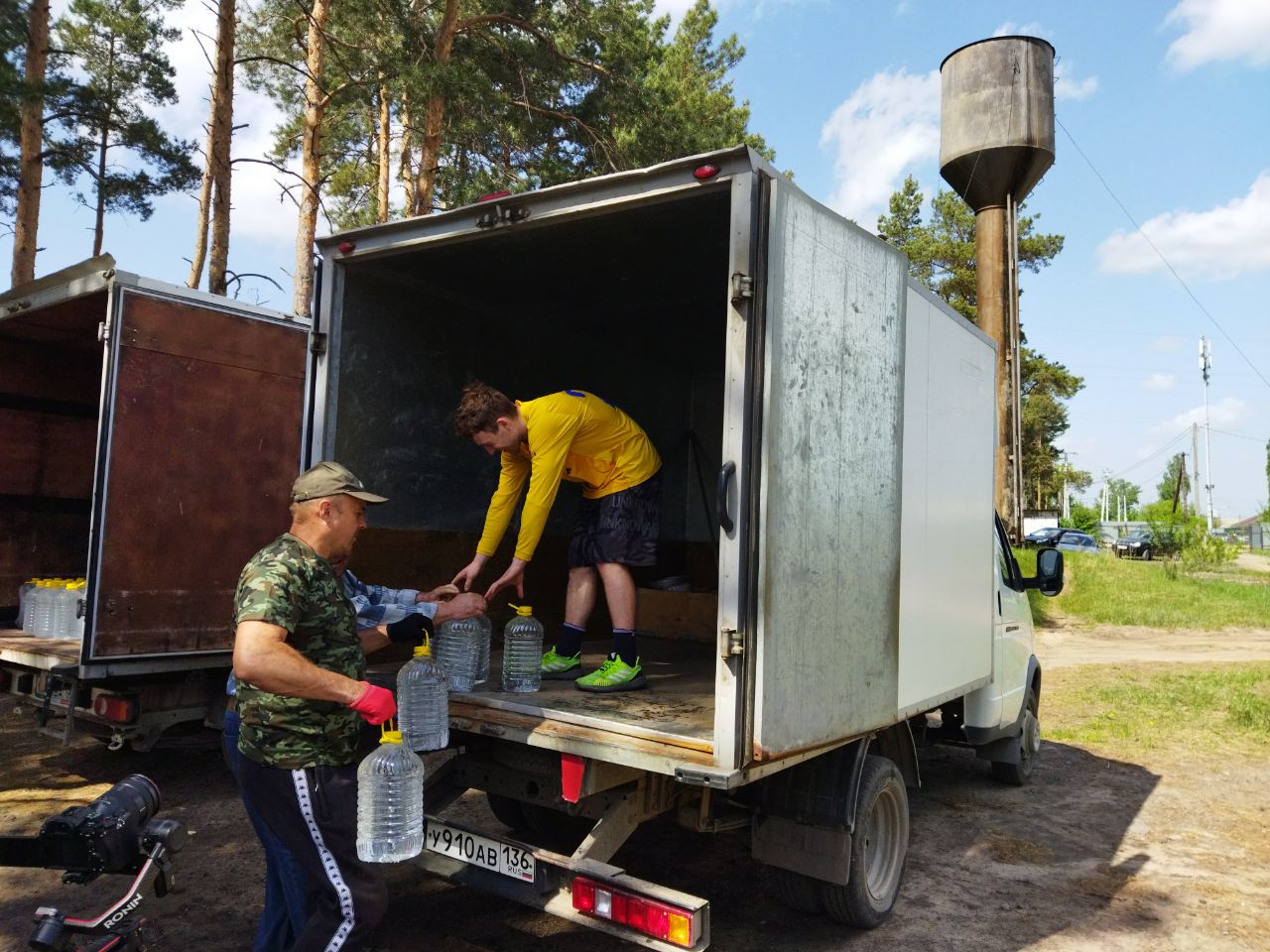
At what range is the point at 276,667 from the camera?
255 cm

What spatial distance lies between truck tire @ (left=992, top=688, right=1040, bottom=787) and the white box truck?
47 cm

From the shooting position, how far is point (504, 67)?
13484 mm

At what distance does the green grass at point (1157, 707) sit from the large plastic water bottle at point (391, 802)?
21.9 feet

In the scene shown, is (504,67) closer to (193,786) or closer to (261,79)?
(261,79)

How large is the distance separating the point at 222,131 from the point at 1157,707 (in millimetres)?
12805

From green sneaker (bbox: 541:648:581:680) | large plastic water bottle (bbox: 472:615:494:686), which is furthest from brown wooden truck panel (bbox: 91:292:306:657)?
green sneaker (bbox: 541:648:581:680)

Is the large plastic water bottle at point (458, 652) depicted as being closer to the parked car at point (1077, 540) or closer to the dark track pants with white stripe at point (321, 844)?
the dark track pants with white stripe at point (321, 844)

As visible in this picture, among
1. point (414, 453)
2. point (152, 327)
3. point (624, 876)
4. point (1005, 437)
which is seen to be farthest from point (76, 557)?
point (1005, 437)

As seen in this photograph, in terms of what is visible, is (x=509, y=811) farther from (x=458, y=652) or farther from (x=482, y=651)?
(x=458, y=652)

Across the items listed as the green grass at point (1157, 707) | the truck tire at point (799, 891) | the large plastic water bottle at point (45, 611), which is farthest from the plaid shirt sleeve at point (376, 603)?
the green grass at point (1157, 707)

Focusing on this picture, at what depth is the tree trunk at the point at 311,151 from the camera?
12.9 meters

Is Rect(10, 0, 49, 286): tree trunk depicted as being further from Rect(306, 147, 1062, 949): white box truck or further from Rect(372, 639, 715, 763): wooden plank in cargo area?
Rect(372, 639, 715, 763): wooden plank in cargo area

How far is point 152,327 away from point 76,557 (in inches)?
124

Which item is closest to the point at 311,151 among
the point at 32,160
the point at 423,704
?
the point at 32,160
